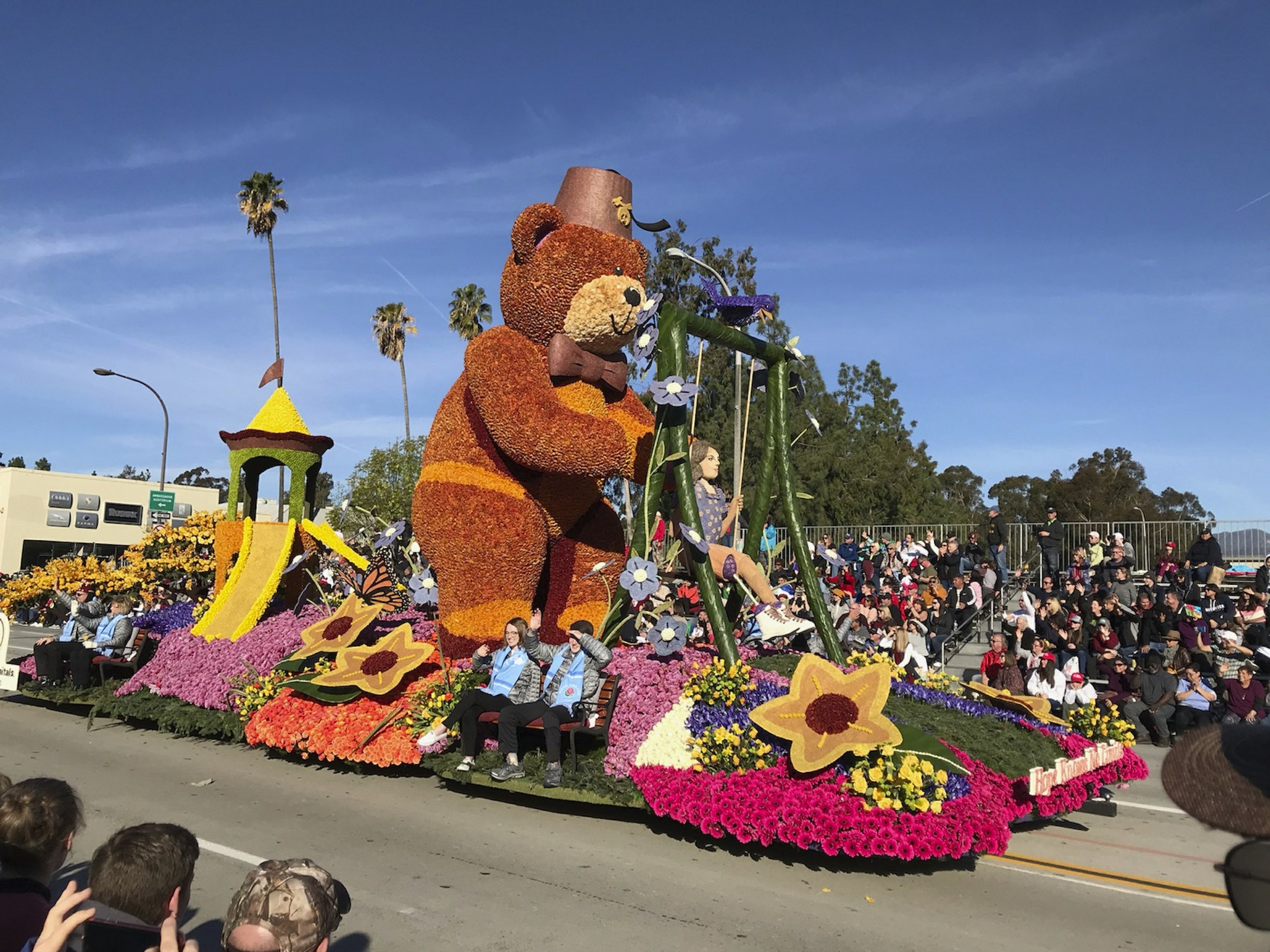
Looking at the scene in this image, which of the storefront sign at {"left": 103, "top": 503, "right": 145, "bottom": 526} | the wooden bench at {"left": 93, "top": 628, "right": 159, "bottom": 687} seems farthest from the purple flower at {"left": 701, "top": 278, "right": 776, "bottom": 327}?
the storefront sign at {"left": 103, "top": 503, "right": 145, "bottom": 526}

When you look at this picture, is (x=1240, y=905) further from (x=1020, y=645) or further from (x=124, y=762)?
(x=1020, y=645)

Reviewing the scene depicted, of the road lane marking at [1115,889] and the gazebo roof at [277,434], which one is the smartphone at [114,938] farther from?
the gazebo roof at [277,434]

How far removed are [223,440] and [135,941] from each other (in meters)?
11.6

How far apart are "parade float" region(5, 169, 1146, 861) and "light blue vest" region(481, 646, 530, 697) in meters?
0.44

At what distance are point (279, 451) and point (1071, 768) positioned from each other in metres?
10.2

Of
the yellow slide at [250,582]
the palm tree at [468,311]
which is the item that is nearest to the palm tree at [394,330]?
the palm tree at [468,311]

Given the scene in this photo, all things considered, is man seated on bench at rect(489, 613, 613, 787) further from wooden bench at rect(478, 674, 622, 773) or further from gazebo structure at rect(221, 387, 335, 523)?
gazebo structure at rect(221, 387, 335, 523)

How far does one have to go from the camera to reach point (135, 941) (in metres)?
2.42

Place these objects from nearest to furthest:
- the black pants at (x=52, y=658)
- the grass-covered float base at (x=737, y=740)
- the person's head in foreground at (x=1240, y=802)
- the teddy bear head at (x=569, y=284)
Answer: the person's head in foreground at (x=1240, y=802) → the grass-covered float base at (x=737, y=740) → the teddy bear head at (x=569, y=284) → the black pants at (x=52, y=658)

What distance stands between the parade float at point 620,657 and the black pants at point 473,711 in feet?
0.66

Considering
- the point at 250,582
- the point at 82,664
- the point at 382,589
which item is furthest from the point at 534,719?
the point at 82,664

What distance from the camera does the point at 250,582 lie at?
12.1m

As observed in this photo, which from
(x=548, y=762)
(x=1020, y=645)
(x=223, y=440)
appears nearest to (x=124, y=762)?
(x=548, y=762)

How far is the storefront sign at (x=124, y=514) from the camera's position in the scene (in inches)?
1768
